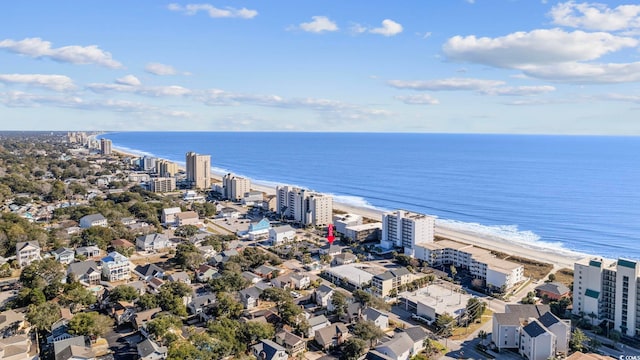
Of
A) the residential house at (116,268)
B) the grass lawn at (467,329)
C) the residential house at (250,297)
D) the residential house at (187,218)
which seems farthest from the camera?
the residential house at (187,218)

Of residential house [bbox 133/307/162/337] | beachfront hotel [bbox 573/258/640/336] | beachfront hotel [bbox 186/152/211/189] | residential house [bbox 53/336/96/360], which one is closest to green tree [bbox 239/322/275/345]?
residential house [bbox 133/307/162/337]

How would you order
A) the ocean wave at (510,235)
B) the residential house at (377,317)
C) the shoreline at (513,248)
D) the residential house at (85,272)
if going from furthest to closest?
the ocean wave at (510,235) → the shoreline at (513,248) → the residential house at (85,272) → the residential house at (377,317)

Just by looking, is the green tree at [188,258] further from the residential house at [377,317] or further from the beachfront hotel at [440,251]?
the beachfront hotel at [440,251]

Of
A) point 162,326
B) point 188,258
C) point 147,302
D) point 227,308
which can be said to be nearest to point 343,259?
point 188,258

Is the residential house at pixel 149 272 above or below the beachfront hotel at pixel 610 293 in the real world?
below

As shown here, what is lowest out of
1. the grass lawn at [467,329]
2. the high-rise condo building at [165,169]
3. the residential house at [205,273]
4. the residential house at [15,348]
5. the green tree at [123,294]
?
the grass lawn at [467,329]

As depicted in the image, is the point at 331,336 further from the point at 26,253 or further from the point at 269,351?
the point at 26,253

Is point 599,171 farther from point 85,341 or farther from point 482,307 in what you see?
point 85,341

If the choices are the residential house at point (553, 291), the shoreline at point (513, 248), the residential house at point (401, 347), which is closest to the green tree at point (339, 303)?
the residential house at point (401, 347)
